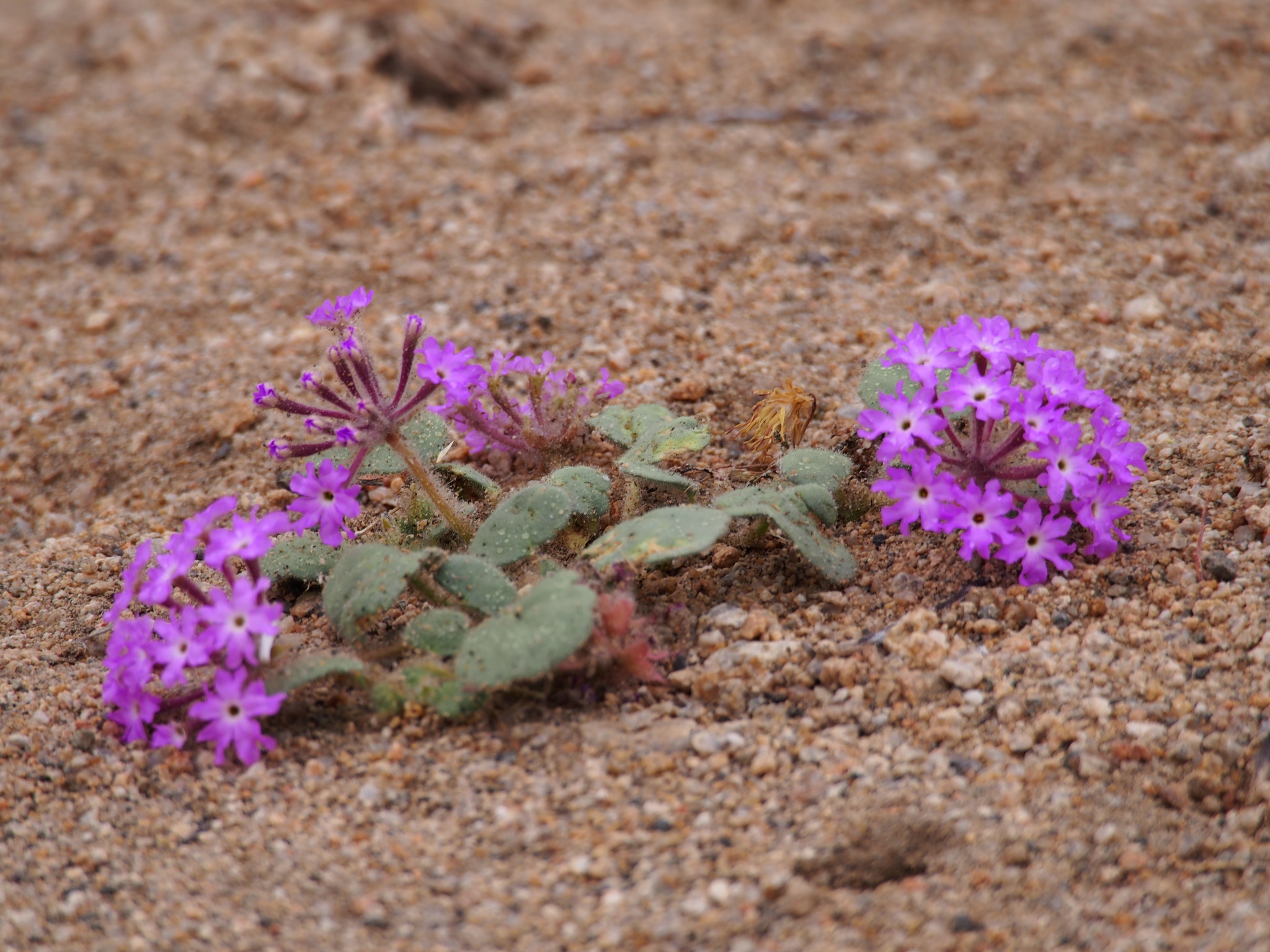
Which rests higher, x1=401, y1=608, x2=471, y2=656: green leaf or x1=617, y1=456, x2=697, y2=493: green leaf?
x1=617, y1=456, x2=697, y2=493: green leaf

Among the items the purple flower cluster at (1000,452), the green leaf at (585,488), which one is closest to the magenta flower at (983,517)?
the purple flower cluster at (1000,452)

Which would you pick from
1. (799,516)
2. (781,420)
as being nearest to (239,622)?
(799,516)

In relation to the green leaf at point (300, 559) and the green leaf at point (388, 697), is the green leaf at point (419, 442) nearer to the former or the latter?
the green leaf at point (300, 559)

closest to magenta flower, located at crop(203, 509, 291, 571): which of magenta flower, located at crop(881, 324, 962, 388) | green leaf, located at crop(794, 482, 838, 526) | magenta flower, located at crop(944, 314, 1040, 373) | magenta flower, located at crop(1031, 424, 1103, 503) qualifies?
green leaf, located at crop(794, 482, 838, 526)

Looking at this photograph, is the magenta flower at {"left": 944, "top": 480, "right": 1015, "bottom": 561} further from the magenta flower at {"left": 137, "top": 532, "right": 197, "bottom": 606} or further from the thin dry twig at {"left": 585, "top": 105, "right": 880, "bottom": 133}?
the thin dry twig at {"left": 585, "top": 105, "right": 880, "bottom": 133}

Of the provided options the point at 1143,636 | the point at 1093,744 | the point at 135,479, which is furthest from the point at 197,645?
the point at 1143,636

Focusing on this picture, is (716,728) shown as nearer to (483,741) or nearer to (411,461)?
(483,741)

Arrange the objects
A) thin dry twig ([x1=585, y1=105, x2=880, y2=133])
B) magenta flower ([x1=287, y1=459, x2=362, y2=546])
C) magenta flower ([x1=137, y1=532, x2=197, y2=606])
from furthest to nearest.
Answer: thin dry twig ([x1=585, y1=105, x2=880, y2=133]) → magenta flower ([x1=287, y1=459, x2=362, y2=546]) → magenta flower ([x1=137, y1=532, x2=197, y2=606])

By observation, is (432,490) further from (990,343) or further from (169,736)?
(990,343)
